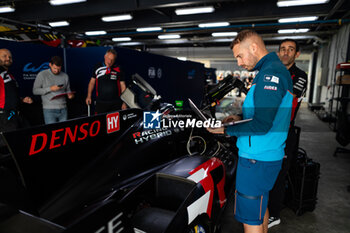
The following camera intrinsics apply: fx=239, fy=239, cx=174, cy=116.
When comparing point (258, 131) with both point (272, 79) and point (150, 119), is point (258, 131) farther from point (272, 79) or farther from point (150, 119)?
point (150, 119)

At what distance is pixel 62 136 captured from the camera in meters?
1.38

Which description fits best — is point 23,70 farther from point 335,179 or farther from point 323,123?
point 323,123

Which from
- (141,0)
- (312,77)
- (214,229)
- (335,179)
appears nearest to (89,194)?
(214,229)

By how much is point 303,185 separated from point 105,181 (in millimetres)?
2025

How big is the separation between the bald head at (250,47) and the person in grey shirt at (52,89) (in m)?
3.07

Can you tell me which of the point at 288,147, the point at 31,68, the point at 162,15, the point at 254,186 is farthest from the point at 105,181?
the point at 162,15

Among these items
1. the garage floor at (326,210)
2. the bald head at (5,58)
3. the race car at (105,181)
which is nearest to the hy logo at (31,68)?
the bald head at (5,58)

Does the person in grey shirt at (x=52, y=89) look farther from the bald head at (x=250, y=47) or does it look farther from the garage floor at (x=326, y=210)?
the bald head at (x=250, y=47)

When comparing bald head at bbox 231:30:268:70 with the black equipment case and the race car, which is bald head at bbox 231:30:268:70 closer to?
the race car

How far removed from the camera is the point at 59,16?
8617 millimetres

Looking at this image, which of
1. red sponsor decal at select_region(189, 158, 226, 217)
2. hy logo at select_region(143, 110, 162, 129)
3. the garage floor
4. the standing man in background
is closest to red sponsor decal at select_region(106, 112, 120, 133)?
hy logo at select_region(143, 110, 162, 129)

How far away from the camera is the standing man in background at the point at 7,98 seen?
3064 mm

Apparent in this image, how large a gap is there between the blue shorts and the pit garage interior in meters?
0.39

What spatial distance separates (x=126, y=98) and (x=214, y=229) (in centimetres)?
142
